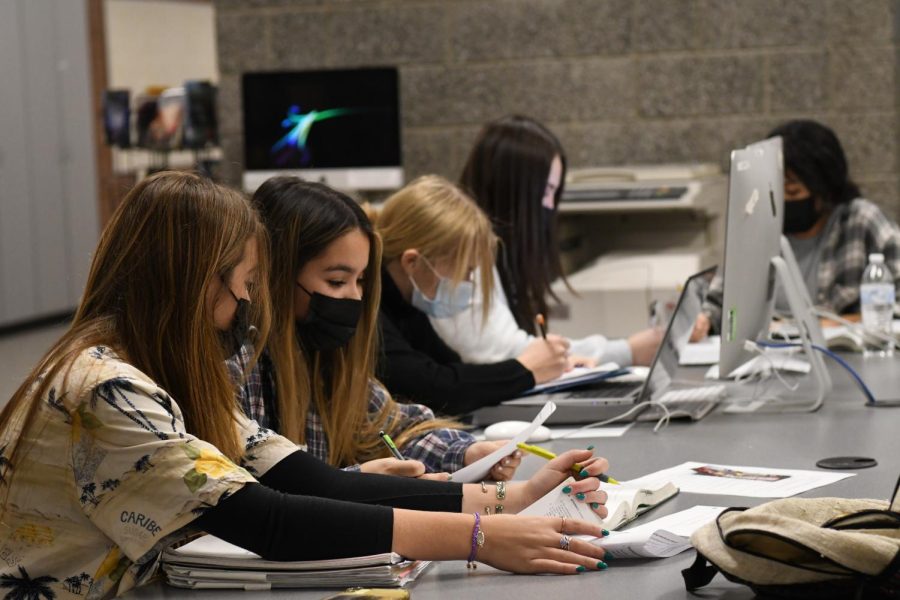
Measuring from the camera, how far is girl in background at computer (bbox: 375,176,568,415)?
2328 mm

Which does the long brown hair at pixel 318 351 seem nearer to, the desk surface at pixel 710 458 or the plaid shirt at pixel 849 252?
the desk surface at pixel 710 458

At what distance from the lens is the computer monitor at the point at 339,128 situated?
498cm

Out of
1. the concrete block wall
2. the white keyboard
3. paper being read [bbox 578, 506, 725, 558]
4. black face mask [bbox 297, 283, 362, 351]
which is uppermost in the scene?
the concrete block wall

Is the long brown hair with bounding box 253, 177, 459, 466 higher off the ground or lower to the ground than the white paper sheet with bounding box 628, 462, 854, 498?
higher

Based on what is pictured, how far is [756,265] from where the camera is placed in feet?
7.64

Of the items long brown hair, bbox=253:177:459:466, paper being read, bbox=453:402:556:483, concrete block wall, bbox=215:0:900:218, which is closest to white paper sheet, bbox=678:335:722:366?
long brown hair, bbox=253:177:459:466

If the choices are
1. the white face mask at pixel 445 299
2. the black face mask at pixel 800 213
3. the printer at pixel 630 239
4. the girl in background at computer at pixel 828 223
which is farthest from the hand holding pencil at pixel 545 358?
the black face mask at pixel 800 213

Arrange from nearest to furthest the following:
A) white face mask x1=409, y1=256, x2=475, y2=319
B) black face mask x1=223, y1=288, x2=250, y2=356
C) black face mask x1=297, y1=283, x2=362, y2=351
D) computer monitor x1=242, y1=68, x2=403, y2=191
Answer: black face mask x1=223, y1=288, x2=250, y2=356
black face mask x1=297, y1=283, x2=362, y2=351
white face mask x1=409, y1=256, x2=475, y2=319
computer monitor x1=242, y1=68, x2=403, y2=191

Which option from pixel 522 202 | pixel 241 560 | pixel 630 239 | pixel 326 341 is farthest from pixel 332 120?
pixel 241 560

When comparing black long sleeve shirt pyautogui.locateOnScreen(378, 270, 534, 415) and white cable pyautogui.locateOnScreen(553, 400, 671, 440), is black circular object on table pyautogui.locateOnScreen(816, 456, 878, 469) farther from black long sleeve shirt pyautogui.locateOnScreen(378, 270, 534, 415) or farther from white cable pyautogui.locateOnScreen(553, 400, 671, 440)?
black long sleeve shirt pyautogui.locateOnScreen(378, 270, 534, 415)

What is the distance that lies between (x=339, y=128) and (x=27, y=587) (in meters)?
3.79

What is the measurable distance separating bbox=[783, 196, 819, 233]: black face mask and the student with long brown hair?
7.09 ft

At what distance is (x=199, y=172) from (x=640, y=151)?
3.57m

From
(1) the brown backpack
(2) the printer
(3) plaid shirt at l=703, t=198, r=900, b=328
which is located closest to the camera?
(1) the brown backpack
